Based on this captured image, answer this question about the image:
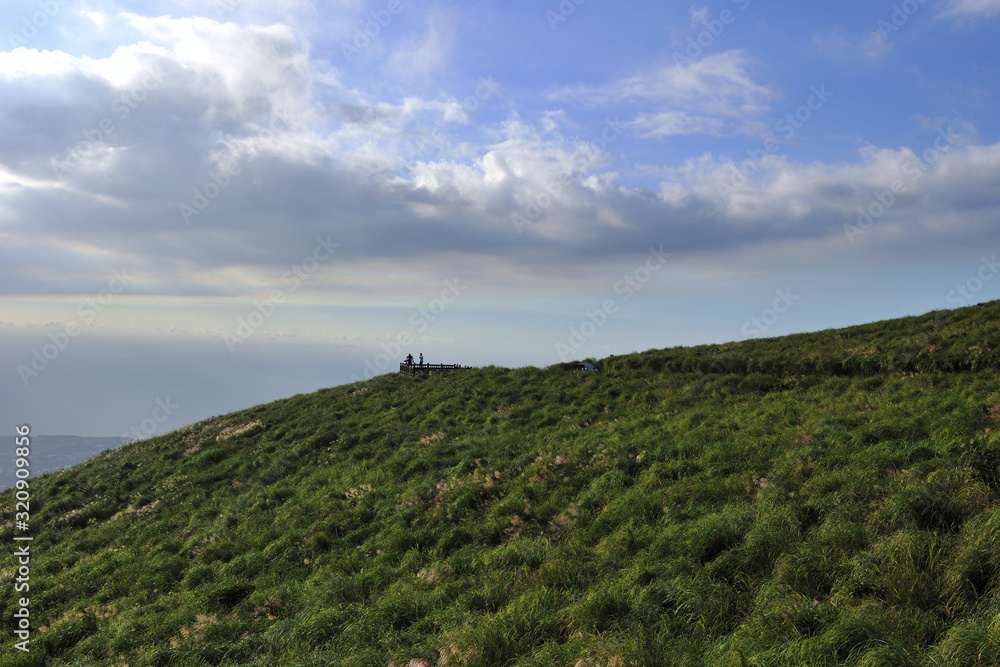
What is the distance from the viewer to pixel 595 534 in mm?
10070

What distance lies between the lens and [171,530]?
672 inches

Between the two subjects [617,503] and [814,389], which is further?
[814,389]

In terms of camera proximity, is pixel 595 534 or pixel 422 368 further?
pixel 422 368

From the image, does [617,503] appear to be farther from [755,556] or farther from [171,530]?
[171,530]

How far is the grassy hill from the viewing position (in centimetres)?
643

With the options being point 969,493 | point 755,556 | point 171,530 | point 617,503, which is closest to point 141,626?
point 171,530

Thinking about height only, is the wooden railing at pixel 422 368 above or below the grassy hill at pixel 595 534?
above

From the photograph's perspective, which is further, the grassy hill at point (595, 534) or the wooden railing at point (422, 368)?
the wooden railing at point (422, 368)

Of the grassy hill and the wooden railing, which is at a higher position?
the wooden railing

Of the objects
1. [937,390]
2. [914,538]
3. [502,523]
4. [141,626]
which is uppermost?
[937,390]

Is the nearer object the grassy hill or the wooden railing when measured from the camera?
the grassy hill

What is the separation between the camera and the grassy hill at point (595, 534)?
21.1 feet

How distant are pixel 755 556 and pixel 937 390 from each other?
11.5 meters

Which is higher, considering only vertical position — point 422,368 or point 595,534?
point 422,368
